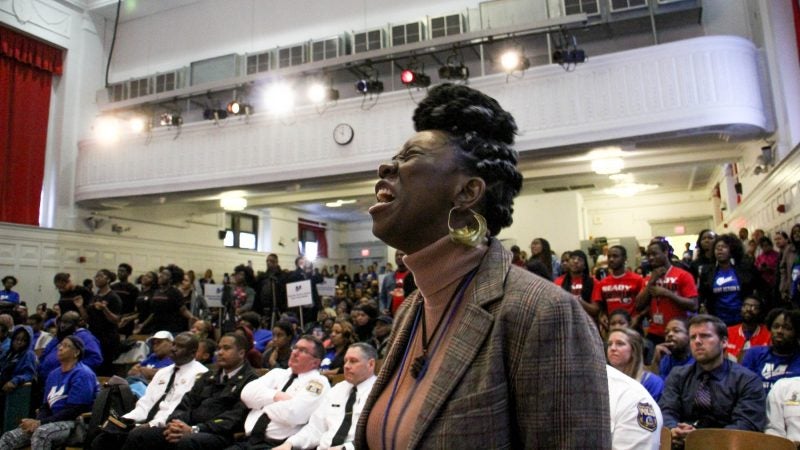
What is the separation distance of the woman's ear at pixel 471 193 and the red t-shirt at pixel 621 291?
3.83 m

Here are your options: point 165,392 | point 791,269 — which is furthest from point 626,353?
point 165,392

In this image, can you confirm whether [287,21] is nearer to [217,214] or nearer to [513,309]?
[217,214]

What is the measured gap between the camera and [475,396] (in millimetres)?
686

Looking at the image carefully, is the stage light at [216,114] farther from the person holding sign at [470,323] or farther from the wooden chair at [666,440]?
the person holding sign at [470,323]

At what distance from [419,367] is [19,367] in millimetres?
5472

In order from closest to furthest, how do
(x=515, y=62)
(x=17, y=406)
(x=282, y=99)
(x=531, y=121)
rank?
(x=17, y=406) → (x=515, y=62) → (x=531, y=121) → (x=282, y=99)

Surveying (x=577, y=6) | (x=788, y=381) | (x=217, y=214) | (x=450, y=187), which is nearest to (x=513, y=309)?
(x=450, y=187)

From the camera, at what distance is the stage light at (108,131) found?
9320 millimetres

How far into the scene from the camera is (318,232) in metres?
16.3

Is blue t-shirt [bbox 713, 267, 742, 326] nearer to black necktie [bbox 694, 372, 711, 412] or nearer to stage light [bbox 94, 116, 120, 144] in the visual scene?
black necktie [bbox 694, 372, 711, 412]

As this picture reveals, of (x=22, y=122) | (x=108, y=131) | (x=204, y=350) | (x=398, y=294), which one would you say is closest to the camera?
(x=204, y=350)

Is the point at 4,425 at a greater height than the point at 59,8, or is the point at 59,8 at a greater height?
the point at 59,8

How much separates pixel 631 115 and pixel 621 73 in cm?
55

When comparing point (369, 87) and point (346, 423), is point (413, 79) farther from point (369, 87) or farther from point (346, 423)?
point (346, 423)
